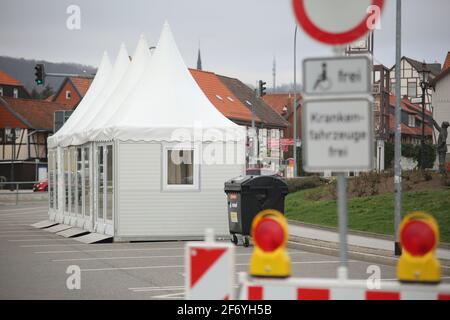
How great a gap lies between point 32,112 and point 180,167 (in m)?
70.0

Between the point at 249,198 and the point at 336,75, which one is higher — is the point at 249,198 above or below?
below

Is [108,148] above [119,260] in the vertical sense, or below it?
above

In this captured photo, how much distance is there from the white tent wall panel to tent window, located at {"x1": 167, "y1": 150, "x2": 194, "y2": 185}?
0.80 feet

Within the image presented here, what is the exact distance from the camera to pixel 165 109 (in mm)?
21375

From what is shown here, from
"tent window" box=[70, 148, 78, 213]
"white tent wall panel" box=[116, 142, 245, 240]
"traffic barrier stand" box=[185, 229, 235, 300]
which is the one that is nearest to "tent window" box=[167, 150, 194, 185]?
"white tent wall panel" box=[116, 142, 245, 240]

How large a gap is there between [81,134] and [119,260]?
754 cm

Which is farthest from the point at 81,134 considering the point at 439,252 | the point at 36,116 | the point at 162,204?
the point at 36,116

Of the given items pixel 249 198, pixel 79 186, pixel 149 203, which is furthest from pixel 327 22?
pixel 79 186

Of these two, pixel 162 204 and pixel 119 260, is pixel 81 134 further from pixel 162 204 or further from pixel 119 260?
pixel 119 260

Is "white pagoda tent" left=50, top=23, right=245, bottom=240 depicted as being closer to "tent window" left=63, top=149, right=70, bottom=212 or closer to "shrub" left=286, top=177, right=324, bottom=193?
"tent window" left=63, top=149, right=70, bottom=212

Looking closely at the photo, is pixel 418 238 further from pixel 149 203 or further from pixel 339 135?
pixel 149 203

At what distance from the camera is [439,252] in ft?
51.5
